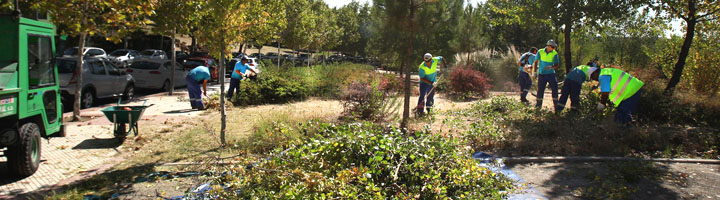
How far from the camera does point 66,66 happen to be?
1092 centimetres

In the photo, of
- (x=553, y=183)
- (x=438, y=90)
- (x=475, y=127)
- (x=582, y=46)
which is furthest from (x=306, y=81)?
(x=582, y=46)

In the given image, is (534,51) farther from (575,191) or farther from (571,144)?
(575,191)

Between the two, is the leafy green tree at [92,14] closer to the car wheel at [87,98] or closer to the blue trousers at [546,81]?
the car wheel at [87,98]

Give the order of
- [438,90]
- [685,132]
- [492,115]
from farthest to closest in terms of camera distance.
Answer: [438,90]
[492,115]
[685,132]

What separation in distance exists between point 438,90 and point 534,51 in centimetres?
338

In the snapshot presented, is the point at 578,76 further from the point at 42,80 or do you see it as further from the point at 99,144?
the point at 42,80

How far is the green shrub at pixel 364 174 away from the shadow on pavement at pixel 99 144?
13.0ft

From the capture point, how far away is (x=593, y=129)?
7.21 meters

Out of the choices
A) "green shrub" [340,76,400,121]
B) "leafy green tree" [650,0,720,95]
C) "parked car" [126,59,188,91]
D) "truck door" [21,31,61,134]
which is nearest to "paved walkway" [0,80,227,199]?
"truck door" [21,31,61,134]

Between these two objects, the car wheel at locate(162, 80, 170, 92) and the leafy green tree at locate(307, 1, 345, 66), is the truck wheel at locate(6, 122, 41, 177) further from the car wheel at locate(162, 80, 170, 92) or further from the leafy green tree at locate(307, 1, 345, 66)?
the leafy green tree at locate(307, 1, 345, 66)

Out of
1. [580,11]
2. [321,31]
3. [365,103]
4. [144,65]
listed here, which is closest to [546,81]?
[580,11]

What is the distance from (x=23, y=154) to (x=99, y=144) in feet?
6.63

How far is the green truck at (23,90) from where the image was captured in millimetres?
5113

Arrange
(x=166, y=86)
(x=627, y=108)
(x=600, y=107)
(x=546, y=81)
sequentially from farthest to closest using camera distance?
1. (x=166, y=86)
2. (x=546, y=81)
3. (x=600, y=107)
4. (x=627, y=108)
